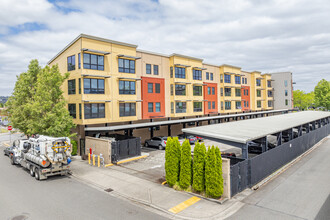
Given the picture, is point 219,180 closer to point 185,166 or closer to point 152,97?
point 185,166

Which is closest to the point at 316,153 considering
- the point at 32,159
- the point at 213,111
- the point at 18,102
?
the point at 213,111

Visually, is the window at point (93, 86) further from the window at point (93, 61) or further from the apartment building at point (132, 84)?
the window at point (93, 61)

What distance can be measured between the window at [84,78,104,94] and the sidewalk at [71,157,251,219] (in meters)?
9.81

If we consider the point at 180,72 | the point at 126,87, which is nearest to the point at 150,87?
the point at 126,87

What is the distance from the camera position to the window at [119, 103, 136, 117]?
27953mm

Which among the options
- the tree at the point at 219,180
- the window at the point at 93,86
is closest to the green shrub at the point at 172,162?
the tree at the point at 219,180

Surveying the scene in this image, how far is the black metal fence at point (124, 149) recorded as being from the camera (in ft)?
71.2

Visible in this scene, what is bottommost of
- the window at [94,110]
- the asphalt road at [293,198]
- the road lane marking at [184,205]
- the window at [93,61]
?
the asphalt road at [293,198]

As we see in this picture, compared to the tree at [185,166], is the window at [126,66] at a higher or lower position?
higher

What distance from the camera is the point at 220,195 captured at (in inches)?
487

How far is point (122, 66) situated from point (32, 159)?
15.3 m

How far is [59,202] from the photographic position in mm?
12617

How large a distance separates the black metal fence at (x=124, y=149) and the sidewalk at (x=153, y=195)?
8.77ft

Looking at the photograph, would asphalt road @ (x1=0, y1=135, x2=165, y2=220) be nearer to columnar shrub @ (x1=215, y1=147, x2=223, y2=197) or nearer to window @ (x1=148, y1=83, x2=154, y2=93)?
columnar shrub @ (x1=215, y1=147, x2=223, y2=197)
